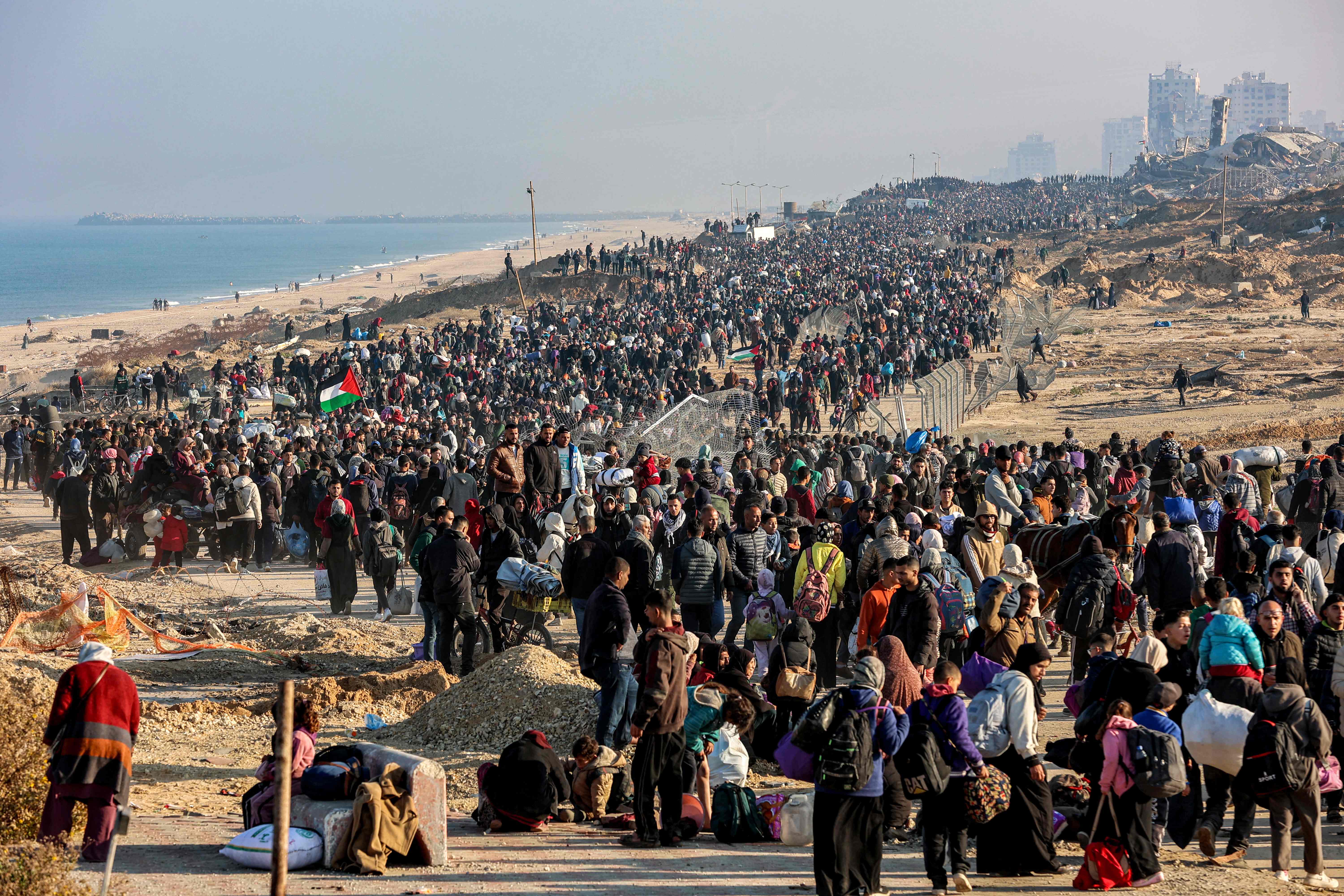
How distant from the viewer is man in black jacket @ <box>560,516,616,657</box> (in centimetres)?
952

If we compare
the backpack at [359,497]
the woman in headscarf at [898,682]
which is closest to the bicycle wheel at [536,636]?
the backpack at [359,497]

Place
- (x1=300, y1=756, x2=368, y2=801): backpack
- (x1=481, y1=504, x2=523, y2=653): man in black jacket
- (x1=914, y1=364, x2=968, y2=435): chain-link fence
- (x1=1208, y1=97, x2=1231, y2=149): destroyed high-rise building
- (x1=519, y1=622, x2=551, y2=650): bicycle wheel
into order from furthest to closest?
(x1=1208, y1=97, x2=1231, y2=149): destroyed high-rise building < (x1=914, y1=364, x2=968, y2=435): chain-link fence < (x1=519, y1=622, x2=551, y2=650): bicycle wheel < (x1=481, y1=504, x2=523, y2=653): man in black jacket < (x1=300, y1=756, x2=368, y2=801): backpack

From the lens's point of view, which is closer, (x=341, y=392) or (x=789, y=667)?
(x=789, y=667)

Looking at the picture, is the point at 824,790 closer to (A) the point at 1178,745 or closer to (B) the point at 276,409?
(A) the point at 1178,745

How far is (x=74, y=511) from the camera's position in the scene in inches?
641

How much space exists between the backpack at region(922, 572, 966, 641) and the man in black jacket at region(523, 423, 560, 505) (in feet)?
16.2

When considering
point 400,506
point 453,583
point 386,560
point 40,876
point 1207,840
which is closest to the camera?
point 40,876

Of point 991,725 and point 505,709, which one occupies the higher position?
point 991,725

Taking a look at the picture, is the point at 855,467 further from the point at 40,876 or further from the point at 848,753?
the point at 40,876

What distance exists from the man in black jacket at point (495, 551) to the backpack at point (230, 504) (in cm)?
577

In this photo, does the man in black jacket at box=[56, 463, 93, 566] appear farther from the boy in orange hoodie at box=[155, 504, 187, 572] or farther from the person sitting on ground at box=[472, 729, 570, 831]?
the person sitting on ground at box=[472, 729, 570, 831]

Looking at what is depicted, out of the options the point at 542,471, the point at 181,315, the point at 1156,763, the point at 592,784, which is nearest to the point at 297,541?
the point at 542,471

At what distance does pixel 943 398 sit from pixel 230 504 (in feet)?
43.0

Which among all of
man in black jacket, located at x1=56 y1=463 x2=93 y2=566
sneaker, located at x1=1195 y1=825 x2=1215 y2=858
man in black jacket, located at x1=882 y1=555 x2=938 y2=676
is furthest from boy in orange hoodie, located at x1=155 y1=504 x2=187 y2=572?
sneaker, located at x1=1195 y1=825 x2=1215 y2=858
